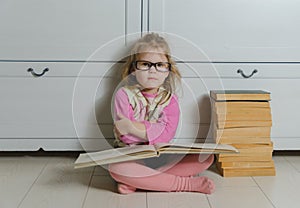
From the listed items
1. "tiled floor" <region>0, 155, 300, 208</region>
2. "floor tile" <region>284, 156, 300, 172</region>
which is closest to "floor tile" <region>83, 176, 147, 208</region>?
"tiled floor" <region>0, 155, 300, 208</region>

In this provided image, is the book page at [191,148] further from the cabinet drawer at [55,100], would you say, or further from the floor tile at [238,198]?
the cabinet drawer at [55,100]

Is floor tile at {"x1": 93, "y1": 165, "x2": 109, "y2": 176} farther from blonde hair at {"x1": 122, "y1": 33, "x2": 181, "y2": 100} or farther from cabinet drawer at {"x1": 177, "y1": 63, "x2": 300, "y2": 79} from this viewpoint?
cabinet drawer at {"x1": 177, "y1": 63, "x2": 300, "y2": 79}

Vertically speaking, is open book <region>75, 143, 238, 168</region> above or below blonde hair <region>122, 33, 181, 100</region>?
below

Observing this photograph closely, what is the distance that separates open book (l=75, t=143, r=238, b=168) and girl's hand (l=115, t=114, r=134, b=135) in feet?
0.27

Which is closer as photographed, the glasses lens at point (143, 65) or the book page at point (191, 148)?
the book page at point (191, 148)

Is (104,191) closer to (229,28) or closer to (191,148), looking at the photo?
(191,148)

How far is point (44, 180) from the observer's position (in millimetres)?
1583

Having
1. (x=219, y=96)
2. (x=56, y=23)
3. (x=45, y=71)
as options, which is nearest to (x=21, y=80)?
(x=45, y=71)

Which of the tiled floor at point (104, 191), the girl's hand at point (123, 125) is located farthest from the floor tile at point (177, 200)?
the girl's hand at point (123, 125)

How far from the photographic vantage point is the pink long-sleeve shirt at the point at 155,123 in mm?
1610

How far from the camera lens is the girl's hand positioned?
160 cm

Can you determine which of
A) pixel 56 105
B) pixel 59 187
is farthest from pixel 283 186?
pixel 56 105

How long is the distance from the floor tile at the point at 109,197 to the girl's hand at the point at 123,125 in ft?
0.55

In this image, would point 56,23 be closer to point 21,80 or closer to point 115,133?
point 21,80
